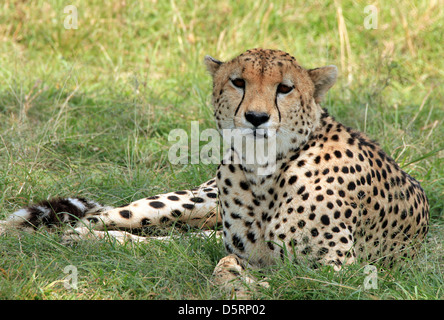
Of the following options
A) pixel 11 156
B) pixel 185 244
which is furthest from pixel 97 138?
pixel 185 244

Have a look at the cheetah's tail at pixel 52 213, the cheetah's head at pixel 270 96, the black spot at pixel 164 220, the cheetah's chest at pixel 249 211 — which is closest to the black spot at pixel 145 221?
the black spot at pixel 164 220

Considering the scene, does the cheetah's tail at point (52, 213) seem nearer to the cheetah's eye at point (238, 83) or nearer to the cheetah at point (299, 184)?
the cheetah at point (299, 184)

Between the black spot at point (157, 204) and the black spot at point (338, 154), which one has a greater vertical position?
the black spot at point (338, 154)

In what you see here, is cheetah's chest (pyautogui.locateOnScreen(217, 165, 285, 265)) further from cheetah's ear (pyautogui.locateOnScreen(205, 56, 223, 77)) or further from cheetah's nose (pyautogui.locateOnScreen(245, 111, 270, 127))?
cheetah's ear (pyautogui.locateOnScreen(205, 56, 223, 77))

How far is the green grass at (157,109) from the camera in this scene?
2955 mm

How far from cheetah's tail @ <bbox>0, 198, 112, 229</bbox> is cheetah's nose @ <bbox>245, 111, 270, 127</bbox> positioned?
117 cm

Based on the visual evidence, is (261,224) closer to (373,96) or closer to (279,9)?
(373,96)

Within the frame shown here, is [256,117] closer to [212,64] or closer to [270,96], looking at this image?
[270,96]

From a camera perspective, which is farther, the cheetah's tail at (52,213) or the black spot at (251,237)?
the cheetah's tail at (52,213)

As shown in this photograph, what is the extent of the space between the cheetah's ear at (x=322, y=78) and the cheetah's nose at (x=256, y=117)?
427 mm

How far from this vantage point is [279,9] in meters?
6.86

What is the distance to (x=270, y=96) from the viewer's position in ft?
9.68

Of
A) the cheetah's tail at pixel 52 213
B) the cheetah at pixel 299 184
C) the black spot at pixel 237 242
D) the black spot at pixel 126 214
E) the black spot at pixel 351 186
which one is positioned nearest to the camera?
the cheetah at pixel 299 184
